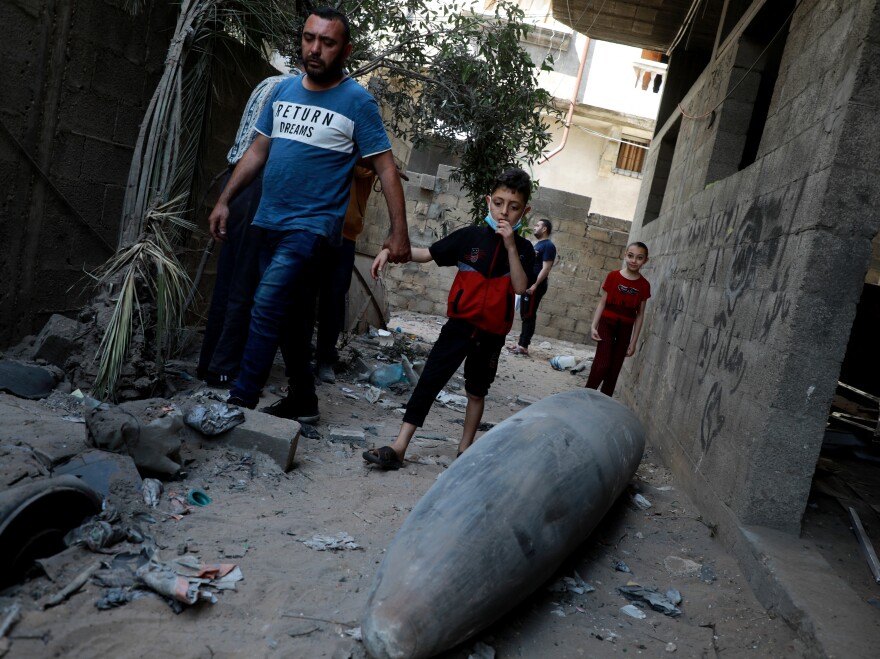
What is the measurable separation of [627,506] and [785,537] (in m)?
0.89

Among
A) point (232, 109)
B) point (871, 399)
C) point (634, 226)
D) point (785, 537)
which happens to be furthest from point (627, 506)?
point (634, 226)

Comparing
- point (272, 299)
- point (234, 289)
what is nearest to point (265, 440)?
point (272, 299)

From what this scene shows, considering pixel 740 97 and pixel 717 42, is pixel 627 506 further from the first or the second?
pixel 717 42

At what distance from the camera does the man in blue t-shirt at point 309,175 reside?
339 cm

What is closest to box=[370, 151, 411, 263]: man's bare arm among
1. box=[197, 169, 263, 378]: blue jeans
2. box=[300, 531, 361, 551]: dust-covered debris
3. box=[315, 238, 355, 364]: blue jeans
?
box=[197, 169, 263, 378]: blue jeans

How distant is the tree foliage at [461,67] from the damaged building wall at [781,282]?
182 cm

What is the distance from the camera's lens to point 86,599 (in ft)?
6.38

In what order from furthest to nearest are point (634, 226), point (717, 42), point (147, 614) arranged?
1. point (634, 226)
2. point (717, 42)
3. point (147, 614)

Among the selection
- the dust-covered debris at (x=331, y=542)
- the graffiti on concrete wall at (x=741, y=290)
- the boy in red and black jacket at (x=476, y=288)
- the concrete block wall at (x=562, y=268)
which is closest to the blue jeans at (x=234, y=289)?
the boy in red and black jacket at (x=476, y=288)

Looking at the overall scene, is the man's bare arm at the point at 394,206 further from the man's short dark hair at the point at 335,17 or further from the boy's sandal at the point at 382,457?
the boy's sandal at the point at 382,457

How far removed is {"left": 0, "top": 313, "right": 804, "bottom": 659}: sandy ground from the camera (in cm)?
190

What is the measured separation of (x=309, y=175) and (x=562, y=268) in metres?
9.81

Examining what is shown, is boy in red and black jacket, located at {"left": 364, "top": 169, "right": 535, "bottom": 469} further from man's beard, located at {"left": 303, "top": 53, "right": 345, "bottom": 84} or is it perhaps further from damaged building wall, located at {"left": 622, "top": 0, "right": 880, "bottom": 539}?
damaged building wall, located at {"left": 622, "top": 0, "right": 880, "bottom": 539}

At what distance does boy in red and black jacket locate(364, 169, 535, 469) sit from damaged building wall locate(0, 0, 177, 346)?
1986mm
